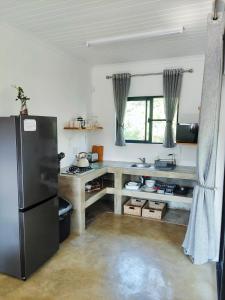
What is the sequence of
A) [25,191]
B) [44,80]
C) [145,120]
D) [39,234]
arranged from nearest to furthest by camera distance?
[25,191], [39,234], [44,80], [145,120]

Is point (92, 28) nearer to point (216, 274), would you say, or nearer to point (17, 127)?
point (17, 127)

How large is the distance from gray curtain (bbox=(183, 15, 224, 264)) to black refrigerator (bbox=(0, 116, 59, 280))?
164 centimetres

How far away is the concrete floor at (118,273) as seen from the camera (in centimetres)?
215

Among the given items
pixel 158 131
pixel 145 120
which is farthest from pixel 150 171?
pixel 145 120

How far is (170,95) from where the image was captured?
4.03 meters

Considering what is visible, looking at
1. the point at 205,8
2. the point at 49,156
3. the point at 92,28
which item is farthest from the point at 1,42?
the point at 205,8

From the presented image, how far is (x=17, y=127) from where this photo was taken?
7.03 feet

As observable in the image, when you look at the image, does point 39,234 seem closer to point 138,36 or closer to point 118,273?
point 118,273

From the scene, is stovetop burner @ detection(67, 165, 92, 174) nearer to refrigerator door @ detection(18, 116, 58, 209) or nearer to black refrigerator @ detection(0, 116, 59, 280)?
refrigerator door @ detection(18, 116, 58, 209)

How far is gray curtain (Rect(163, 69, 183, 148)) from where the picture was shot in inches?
157

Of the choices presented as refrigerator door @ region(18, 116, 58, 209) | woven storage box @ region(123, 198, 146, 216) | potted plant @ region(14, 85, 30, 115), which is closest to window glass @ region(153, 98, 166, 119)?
woven storage box @ region(123, 198, 146, 216)

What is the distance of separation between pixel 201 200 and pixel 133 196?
62.5 inches

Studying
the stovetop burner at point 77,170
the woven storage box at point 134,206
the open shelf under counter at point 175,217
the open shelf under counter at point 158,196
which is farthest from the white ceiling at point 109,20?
the open shelf under counter at point 175,217

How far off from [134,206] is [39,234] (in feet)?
6.46
